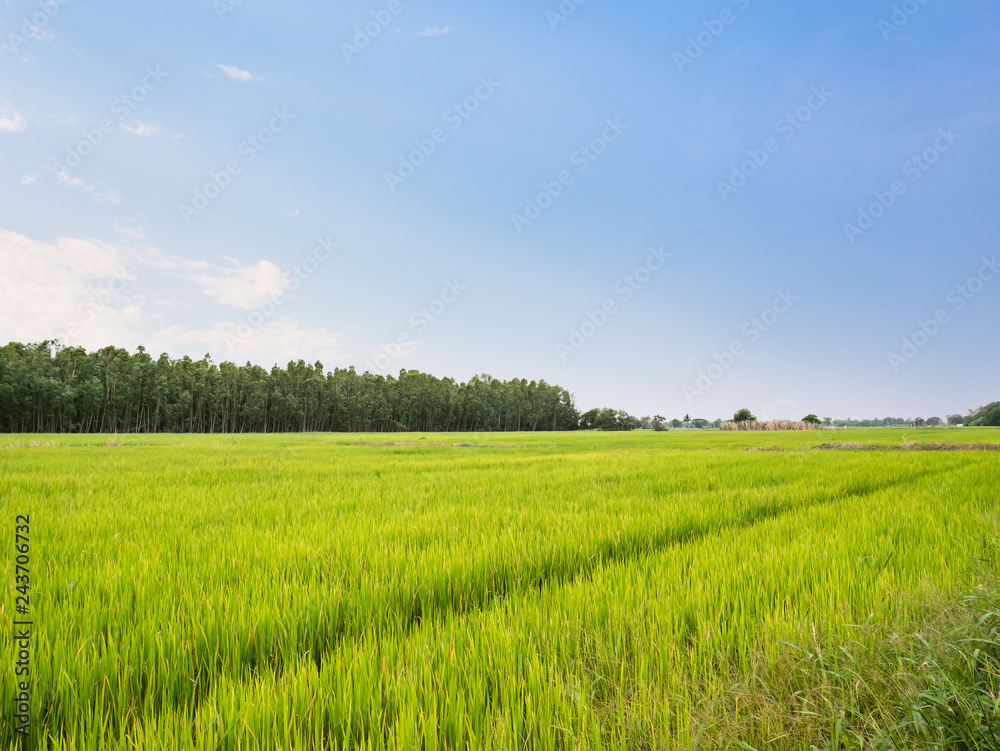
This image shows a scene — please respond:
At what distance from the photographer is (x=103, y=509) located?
5.08 metres

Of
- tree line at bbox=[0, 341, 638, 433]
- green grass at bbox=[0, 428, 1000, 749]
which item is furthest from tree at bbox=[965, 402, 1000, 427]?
green grass at bbox=[0, 428, 1000, 749]

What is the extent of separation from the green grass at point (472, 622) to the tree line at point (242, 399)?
260 feet

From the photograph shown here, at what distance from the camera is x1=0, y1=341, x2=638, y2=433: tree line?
60.9 metres

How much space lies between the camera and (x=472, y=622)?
2.27 meters

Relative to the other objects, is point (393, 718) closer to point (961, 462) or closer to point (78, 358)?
point (961, 462)

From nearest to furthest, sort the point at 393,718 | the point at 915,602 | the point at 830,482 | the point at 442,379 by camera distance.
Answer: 1. the point at 393,718
2. the point at 915,602
3. the point at 830,482
4. the point at 442,379

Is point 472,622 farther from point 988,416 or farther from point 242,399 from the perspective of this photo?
point 988,416

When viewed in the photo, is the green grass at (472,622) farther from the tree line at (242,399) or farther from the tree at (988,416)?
the tree at (988,416)

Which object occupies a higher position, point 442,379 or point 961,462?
point 442,379

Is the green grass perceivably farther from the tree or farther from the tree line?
the tree

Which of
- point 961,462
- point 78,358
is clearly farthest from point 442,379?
point 961,462

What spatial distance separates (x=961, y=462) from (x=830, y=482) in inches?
302

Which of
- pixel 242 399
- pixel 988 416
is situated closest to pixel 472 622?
pixel 242 399

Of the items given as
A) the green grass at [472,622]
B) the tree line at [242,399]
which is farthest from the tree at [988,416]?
the green grass at [472,622]
